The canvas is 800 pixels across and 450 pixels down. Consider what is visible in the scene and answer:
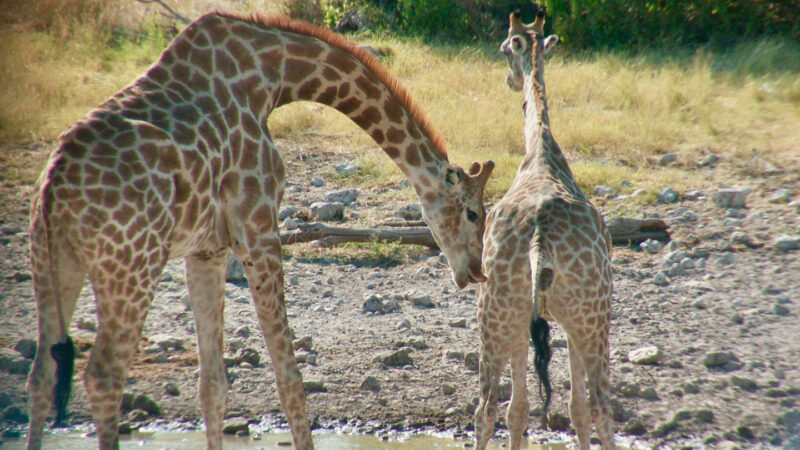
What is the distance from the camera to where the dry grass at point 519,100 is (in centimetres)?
1084

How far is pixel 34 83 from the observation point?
40.3 ft

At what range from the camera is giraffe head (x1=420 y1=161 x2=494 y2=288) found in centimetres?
548

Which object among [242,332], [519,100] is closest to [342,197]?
[242,332]

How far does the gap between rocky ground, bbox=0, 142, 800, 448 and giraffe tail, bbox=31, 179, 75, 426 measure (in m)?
2.13

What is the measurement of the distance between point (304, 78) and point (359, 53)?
0.38 m

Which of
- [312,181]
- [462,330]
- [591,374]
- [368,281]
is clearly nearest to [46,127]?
[312,181]

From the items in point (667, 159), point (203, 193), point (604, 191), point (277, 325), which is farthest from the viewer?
point (667, 159)

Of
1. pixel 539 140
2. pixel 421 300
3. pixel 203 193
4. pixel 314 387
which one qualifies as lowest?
pixel 314 387

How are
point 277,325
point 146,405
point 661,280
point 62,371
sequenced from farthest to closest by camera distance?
point 661,280, point 146,405, point 277,325, point 62,371

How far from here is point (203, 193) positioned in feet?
14.9

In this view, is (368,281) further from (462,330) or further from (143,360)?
(143,360)

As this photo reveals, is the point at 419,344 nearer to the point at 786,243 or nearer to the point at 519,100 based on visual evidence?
the point at 786,243

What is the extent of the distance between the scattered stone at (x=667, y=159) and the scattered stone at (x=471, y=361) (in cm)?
500

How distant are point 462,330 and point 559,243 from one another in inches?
96.7
